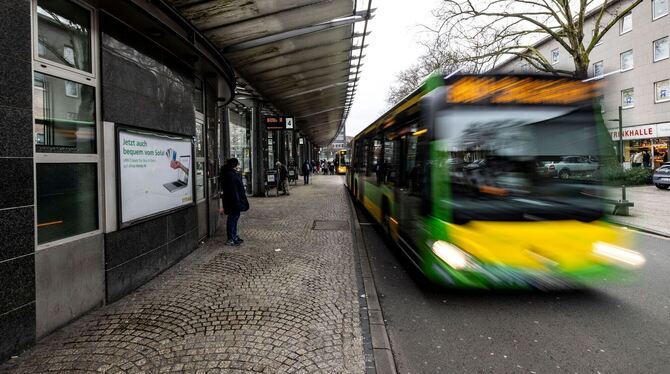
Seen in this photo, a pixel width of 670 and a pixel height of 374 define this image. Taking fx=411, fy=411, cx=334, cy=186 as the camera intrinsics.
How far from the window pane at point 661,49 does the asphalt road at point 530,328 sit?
91.4 ft

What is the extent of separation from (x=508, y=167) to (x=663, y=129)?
28995 mm

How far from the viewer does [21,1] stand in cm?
339

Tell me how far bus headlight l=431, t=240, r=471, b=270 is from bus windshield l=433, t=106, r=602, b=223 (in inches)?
12.8

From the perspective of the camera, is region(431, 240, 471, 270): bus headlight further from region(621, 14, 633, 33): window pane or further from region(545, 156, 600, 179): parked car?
region(621, 14, 633, 33): window pane

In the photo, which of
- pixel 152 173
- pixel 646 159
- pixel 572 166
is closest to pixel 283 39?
pixel 152 173

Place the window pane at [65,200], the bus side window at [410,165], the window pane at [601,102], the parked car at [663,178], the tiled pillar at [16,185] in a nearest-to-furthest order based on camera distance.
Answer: the tiled pillar at [16,185] → the window pane at [65,200] → the window pane at [601,102] → the bus side window at [410,165] → the parked car at [663,178]

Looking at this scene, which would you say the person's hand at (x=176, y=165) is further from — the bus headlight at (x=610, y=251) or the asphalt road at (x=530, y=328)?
the bus headlight at (x=610, y=251)

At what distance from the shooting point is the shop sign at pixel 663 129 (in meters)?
26.0

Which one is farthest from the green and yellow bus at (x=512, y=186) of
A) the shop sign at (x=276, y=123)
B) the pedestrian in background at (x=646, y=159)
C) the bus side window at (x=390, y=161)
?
the pedestrian in background at (x=646, y=159)

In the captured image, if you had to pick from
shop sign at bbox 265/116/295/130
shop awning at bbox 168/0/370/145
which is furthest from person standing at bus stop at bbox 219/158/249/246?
shop sign at bbox 265/116/295/130

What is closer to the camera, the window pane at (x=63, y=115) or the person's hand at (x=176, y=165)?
the window pane at (x=63, y=115)

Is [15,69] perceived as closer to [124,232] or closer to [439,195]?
[124,232]

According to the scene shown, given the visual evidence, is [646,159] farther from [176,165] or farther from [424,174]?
[176,165]

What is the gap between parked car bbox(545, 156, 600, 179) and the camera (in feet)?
15.4
